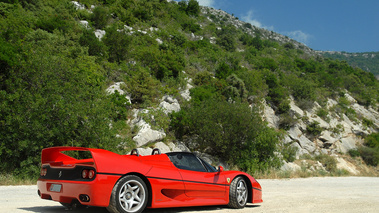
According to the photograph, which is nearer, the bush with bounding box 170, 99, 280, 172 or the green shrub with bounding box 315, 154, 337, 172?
the bush with bounding box 170, 99, 280, 172

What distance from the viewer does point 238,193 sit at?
6371 mm

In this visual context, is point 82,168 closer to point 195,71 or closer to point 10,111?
point 10,111

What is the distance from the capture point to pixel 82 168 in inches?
177

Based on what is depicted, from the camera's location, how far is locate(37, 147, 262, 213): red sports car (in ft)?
14.2

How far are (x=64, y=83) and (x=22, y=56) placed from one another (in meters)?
2.64

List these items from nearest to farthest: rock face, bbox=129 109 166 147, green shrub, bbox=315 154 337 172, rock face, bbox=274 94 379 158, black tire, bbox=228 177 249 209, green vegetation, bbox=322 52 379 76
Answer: black tire, bbox=228 177 249 209 → rock face, bbox=129 109 166 147 → green shrub, bbox=315 154 337 172 → rock face, bbox=274 94 379 158 → green vegetation, bbox=322 52 379 76

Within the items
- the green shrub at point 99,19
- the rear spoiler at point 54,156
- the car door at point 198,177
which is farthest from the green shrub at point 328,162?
the green shrub at point 99,19

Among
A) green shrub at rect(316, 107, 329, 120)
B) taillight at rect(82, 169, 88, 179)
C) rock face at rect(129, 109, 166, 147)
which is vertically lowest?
taillight at rect(82, 169, 88, 179)

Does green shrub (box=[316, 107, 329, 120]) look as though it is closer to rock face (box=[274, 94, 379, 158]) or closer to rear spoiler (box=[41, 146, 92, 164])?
rock face (box=[274, 94, 379, 158])

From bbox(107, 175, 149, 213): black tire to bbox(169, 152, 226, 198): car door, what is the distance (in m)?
0.95

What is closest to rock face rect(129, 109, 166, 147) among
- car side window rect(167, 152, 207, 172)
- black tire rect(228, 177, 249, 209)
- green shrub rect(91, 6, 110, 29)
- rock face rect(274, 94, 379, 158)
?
black tire rect(228, 177, 249, 209)

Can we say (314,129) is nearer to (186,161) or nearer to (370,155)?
(370,155)

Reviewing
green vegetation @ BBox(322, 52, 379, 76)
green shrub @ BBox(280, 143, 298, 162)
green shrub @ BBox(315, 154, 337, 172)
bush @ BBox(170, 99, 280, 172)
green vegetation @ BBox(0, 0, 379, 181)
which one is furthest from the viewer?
green vegetation @ BBox(322, 52, 379, 76)

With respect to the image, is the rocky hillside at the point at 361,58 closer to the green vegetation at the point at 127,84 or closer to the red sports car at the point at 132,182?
the green vegetation at the point at 127,84
